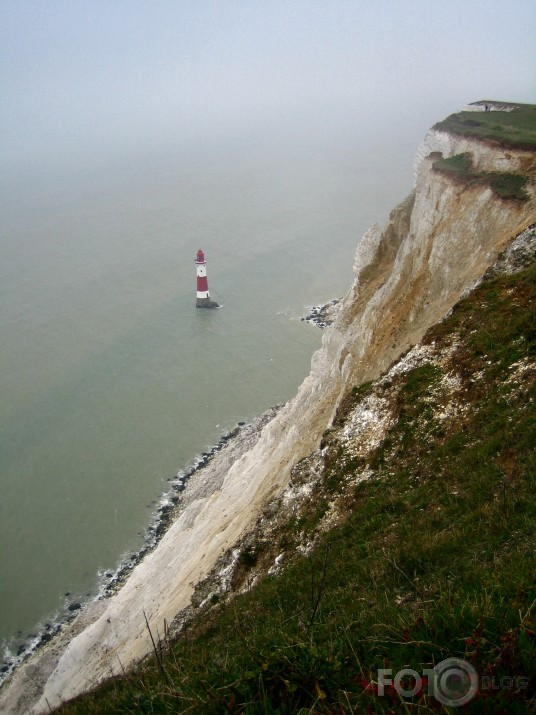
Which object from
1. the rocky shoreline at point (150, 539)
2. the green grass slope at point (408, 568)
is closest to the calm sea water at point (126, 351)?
the rocky shoreline at point (150, 539)

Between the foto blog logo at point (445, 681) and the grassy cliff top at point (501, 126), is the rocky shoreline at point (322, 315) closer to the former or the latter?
the grassy cliff top at point (501, 126)

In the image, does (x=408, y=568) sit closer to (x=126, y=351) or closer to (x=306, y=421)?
(x=306, y=421)

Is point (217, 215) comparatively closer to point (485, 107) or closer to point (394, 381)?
point (485, 107)

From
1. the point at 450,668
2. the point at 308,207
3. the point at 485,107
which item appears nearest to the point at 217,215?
the point at 308,207

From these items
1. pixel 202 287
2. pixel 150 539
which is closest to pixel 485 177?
pixel 150 539

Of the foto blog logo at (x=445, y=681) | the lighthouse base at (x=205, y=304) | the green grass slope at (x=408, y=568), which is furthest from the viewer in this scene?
the lighthouse base at (x=205, y=304)

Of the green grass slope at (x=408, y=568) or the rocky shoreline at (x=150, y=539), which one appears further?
the rocky shoreline at (x=150, y=539)
